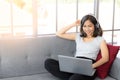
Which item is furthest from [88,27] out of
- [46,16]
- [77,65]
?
[46,16]

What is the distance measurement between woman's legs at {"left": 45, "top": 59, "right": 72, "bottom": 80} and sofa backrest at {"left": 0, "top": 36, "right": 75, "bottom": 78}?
4.8 inches

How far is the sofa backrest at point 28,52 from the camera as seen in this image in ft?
7.95

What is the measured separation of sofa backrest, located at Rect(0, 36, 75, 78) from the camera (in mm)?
2424

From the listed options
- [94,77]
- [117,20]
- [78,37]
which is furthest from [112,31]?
[94,77]

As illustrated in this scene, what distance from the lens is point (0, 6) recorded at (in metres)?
2.88

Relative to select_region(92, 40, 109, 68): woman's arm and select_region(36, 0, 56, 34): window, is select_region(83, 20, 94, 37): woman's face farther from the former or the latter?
select_region(36, 0, 56, 34): window

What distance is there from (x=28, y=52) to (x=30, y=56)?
0.16 ft

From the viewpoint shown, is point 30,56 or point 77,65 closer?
point 77,65

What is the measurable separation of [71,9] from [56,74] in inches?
46.9

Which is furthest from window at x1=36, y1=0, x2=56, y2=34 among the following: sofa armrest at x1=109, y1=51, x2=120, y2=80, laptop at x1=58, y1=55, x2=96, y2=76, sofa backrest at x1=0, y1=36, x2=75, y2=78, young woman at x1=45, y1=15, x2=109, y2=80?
sofa armrest at x1=109, y1=51, x2=120, y2=80

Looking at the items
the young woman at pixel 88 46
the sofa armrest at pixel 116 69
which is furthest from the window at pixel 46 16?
the sofa armrest at pixel 116 69

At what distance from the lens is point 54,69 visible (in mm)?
2430

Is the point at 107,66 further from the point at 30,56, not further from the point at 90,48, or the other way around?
the point at 30,56

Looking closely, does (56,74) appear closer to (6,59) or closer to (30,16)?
(6,59)
